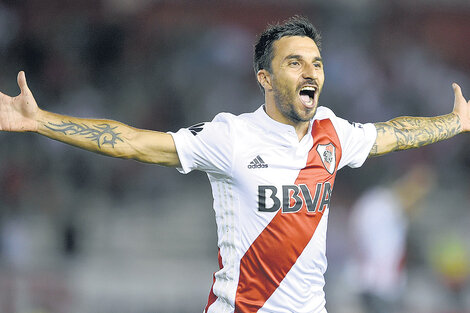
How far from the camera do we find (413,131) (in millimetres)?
5109

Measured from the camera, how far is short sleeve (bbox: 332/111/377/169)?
474 cm

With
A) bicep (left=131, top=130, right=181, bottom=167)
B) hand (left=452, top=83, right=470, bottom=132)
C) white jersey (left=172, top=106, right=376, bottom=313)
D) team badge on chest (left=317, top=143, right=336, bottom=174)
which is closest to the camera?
bicep (left=131, top=130, right=181, bottom=167)

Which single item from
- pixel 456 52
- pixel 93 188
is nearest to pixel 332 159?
pixel 93 188

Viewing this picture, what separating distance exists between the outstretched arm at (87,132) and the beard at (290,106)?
0.76 metres

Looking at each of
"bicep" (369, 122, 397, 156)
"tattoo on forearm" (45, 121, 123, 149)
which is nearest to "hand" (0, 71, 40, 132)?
"tattoo on forearm" (45, 121, 123, 149)

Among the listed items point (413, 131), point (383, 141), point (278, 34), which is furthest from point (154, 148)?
point (413, 131)

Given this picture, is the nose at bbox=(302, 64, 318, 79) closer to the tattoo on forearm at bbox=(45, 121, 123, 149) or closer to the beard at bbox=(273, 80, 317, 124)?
the beard at bbox=(273, 80, 317, 124)

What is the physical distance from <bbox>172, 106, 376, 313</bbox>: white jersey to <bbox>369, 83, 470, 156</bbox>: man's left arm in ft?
2.45

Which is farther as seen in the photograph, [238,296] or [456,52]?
[456,52]

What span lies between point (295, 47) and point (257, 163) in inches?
31.0

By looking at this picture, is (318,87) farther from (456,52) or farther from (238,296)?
(456,52)

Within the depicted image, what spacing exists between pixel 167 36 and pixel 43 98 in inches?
108

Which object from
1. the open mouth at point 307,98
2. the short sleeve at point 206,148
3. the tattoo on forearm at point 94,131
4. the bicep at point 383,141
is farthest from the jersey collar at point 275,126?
the tattoo on forearm at point 94,131

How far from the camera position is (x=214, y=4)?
14.3 meters
